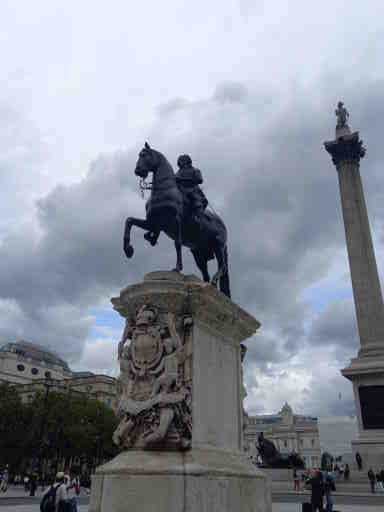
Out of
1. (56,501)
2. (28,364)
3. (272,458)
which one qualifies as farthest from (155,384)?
(28,364)

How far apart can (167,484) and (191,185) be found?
5692mm

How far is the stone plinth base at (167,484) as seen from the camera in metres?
6.07

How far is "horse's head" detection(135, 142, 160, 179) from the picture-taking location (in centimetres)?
884

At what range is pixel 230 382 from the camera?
8289mm

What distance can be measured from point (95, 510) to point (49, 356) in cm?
10487

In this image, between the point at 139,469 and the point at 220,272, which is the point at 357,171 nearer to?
the point at 220,272

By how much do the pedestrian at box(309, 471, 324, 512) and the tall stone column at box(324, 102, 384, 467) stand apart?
80.1 ft

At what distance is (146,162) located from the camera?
885 centimetres

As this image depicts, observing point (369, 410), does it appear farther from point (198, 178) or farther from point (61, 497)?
point (198, 178)

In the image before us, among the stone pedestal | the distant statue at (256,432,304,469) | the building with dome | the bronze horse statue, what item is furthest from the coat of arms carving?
the building with dome

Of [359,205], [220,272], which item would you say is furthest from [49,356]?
[220,272]

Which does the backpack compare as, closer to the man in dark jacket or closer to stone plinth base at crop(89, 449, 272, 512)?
stone plinth base at crop(89, 449, 272, 512)

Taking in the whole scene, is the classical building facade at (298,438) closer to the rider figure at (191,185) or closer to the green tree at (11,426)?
the green tree at (11,426)

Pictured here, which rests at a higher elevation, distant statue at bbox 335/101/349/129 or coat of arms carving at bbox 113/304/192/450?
distant statue at bbox 335/101/349/129
